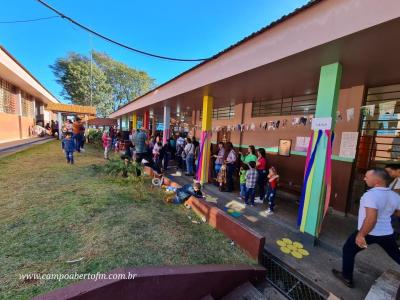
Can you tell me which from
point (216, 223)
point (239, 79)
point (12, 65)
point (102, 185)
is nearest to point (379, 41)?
point (239, 79)

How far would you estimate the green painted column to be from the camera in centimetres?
320

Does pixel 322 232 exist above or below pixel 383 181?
below

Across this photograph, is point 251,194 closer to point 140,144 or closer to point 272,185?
point 272,185

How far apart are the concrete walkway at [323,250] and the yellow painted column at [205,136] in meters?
1.63

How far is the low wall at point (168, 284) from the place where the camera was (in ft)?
5.47

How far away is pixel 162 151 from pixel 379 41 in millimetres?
7309

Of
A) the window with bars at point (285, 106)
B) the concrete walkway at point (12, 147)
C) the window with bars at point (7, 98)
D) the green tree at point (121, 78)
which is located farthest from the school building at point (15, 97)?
the green tree at point (121, 78)

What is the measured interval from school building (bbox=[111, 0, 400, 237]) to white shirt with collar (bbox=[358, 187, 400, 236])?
1.06 m

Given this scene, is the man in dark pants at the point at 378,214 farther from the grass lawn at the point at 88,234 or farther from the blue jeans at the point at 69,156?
the blue jeans at the point at 69,156

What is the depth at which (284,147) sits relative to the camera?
643 centimetres

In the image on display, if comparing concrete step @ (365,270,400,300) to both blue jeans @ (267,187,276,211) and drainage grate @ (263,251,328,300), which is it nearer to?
drainage grate @ (263,251,328,300)

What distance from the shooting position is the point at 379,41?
8.44ft

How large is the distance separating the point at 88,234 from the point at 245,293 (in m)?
2.35

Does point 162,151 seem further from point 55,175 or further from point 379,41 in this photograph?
point 379,41
